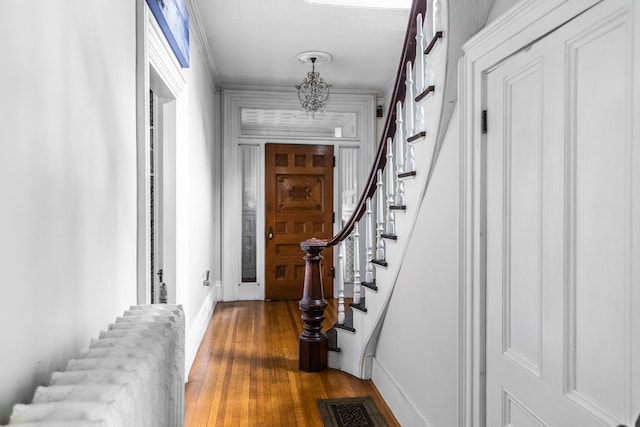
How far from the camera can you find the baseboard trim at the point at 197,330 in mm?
3193

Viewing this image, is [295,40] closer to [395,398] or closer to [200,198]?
[200,198]

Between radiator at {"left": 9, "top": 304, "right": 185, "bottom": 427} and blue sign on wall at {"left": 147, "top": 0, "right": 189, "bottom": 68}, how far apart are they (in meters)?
1.48

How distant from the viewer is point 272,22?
383cm

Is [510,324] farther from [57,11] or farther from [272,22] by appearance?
[272,22]

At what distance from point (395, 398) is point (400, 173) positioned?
1.31 meters

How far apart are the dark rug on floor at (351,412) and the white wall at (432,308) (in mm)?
128

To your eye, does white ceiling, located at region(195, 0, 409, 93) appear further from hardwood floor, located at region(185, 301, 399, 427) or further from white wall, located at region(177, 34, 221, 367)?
hardwood floor, located at region(185, 301, 399, 427)

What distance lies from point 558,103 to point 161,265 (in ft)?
8.08

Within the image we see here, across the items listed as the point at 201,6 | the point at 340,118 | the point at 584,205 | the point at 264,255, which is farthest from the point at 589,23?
the point at 340,118

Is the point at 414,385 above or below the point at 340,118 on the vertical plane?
below

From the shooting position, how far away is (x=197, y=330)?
148 inches

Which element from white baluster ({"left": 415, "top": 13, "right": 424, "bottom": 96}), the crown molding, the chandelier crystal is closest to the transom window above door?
the chandelier crystal

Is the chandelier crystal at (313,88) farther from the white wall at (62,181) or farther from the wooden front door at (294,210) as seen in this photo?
the white wall at (62,181)

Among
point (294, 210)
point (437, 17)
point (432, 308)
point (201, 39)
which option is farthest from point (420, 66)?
point (294, 210)
